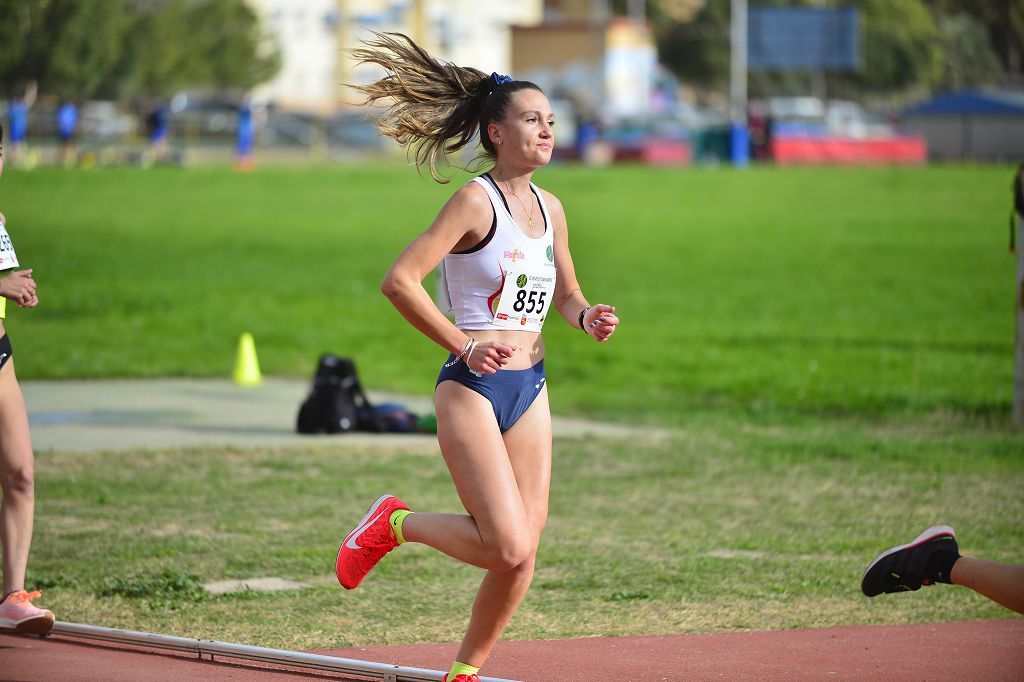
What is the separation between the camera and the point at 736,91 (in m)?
79.4

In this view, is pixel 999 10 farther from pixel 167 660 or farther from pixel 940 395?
pixel 167 660

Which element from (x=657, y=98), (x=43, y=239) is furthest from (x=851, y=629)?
(x=657, y=98)

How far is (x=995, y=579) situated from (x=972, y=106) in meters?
68.2

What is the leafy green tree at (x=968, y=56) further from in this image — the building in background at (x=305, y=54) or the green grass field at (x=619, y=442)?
the green grass field at (x=619, y=442)

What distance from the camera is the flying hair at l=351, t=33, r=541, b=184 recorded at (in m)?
5.33

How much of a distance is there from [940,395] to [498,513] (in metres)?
9.07

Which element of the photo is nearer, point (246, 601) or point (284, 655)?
point (284, 655)

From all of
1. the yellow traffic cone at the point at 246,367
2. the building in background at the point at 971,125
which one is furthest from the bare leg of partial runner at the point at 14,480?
the building in background at the point at 971,125

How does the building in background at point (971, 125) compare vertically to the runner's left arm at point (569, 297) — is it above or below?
above

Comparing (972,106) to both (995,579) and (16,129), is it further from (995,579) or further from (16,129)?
(995,579)

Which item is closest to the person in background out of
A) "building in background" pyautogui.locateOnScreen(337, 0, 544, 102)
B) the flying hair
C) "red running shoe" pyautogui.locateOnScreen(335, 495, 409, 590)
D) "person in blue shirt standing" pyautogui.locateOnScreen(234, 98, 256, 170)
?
"red running shoe" pyautogui.locateOnScreen(335, 495, 409, 590)

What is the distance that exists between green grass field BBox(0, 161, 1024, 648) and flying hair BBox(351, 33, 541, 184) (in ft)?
7.22

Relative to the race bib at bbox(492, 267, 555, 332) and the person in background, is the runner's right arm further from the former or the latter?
the person in background

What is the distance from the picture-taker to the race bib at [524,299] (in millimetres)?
4984
